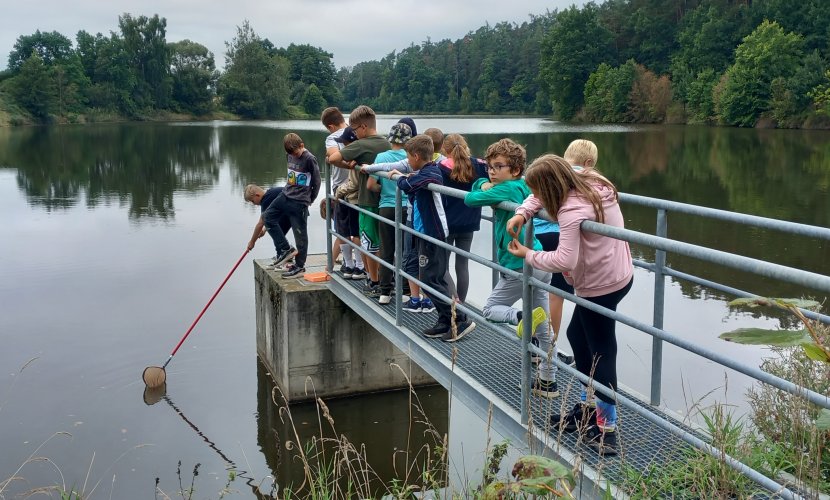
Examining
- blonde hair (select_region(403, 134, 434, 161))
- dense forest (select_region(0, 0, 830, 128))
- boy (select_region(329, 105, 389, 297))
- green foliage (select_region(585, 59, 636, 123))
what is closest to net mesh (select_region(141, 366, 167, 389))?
boy (select_region(329, 105, 389, 297))

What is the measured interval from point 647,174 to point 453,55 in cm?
11836

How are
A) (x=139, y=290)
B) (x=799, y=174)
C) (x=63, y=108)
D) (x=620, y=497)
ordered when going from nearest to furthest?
1. (x=620, y=497)
2. (x=139, y=290)
3. (x=799, y=174)
4. (x=63, y=108)

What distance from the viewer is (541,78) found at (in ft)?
302

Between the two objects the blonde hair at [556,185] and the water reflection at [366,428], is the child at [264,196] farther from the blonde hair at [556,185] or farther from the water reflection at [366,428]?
the blonde hair at [556,185]

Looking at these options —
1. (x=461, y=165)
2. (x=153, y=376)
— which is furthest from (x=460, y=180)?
(x=153, y=376)

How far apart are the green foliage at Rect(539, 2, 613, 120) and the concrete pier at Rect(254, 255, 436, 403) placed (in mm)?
79202

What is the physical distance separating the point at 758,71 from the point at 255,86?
5881 cm

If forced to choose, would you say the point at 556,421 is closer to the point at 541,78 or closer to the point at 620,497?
the point at 620,497

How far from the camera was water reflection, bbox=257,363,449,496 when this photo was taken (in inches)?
318

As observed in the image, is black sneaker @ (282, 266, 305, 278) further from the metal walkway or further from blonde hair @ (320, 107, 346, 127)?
the metal walkway

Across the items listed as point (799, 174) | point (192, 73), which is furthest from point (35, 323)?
point (192, 73)

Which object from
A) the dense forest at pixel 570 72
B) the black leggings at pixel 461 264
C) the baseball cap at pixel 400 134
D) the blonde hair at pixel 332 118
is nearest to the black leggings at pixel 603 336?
the black leggings at pixel 461 264

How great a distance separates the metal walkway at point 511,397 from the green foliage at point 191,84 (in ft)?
314

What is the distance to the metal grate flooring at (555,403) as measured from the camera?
12.5 feet
